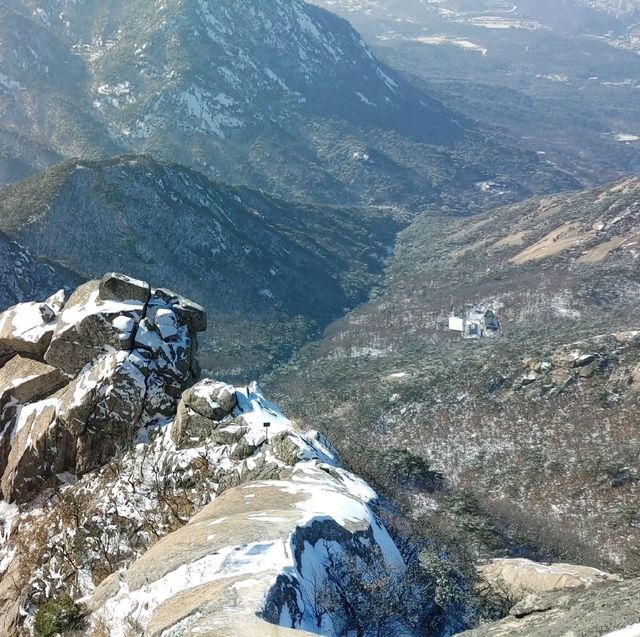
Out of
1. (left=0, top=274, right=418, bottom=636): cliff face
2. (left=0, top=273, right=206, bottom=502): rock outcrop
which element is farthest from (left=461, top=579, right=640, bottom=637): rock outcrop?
(left=0, top=273, right=206, bottom=502): rock outcrop

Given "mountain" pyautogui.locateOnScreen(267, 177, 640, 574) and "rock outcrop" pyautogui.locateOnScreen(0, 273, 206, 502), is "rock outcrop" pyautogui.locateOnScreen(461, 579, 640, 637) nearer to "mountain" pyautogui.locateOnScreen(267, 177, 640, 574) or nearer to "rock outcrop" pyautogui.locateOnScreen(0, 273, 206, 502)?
"rock outcrop" pyautogui.locateOnScreen(0, 273, 206, 502)

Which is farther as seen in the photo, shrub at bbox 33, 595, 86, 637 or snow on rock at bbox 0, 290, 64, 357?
snow on rock at bbox 0, 290, 64, 357

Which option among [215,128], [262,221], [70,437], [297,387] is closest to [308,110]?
[215,128]

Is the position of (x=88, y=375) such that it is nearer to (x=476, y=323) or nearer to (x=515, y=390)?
(x=515, y=390)

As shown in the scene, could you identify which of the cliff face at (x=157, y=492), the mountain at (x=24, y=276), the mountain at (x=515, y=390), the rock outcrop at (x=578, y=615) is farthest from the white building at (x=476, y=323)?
the rock outcrop at (x=578, y=615)

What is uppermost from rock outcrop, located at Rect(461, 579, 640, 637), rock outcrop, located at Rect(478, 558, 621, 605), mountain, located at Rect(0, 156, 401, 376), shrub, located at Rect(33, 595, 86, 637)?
rock outcrop, located at Rect(461, 579, 640, 637)

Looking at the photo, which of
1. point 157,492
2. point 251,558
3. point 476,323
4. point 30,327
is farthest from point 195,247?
point 251,558
